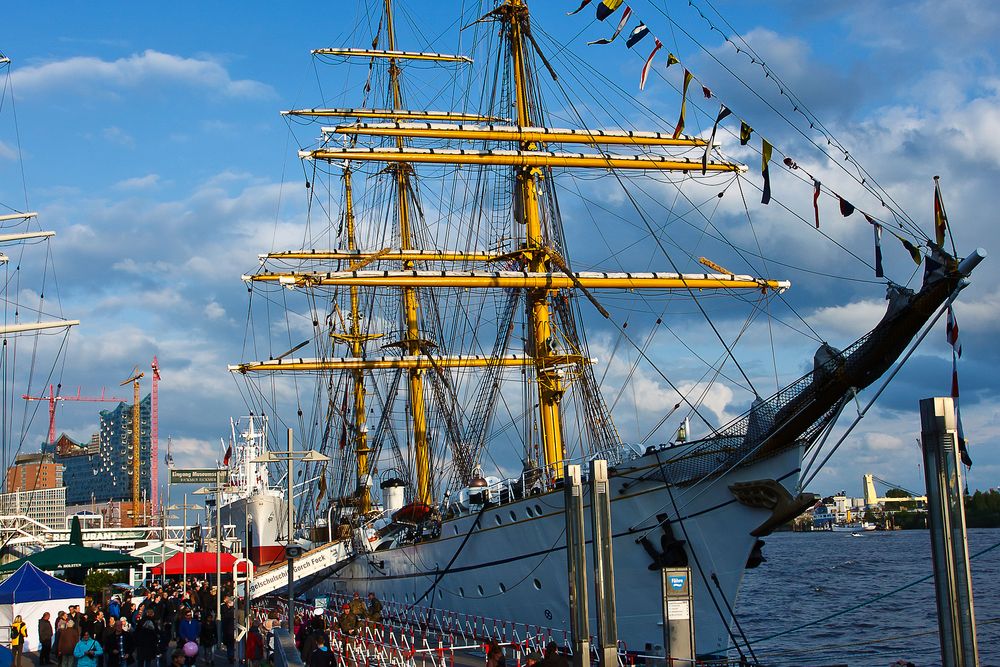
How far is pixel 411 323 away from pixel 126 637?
29.6 metres

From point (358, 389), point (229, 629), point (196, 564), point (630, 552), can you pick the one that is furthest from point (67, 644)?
point (358, 389)

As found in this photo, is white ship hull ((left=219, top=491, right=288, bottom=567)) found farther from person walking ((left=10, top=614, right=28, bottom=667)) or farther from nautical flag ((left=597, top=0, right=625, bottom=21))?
nautical flag ((left=597, top=0, right=625, bottom=21))

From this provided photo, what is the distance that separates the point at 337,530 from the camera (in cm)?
4488

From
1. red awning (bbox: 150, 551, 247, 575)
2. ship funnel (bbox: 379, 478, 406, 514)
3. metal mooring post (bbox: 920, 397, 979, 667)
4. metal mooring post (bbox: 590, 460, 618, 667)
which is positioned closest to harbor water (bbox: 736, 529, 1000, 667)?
metal mooring post (bbox: 590, 460, 618, 667)

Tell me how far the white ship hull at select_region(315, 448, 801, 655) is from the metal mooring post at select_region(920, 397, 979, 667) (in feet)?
30.8

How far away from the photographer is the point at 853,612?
42.6 m

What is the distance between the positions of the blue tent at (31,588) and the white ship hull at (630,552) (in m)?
10.0

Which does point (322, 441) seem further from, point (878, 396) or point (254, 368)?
point (878, 396)

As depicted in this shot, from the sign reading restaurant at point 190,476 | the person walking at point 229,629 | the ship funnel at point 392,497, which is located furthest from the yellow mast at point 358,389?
the sign reading restaurant at point 190,476

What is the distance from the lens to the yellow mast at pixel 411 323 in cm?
4450

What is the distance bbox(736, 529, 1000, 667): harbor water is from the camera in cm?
2970

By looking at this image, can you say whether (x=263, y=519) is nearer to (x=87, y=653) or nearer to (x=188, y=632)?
(x=188, y=632)

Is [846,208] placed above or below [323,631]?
above

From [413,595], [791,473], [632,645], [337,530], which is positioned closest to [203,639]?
[632,645]
